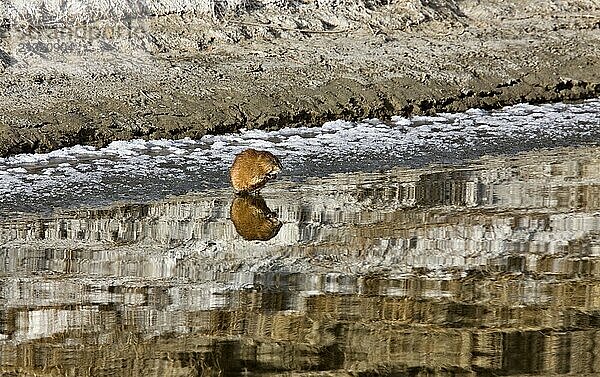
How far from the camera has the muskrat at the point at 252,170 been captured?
7.75 metres

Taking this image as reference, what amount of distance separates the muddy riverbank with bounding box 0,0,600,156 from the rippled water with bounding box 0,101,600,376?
1.34ft

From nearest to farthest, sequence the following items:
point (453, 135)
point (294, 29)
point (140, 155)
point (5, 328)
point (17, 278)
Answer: point (5, 328), point (17, 278), point (140, 155), point (453, 135), point (294, 29)

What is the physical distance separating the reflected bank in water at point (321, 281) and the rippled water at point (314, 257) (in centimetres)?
1

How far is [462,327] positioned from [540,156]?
12.9ft

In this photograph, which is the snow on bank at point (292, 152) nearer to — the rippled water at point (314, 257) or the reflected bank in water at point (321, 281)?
the rippled water at point (314, 257)

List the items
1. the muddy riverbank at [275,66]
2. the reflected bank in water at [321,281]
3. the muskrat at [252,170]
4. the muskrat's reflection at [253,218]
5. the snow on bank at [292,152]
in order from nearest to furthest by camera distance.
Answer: the reflected bank in water at [321,281]
the muskrat's reflection at [253,218]
the muskrat at [252,170]
the snow on bank at [292,152]
the muddy riverbank at [275,66]

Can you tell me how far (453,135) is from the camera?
9.79 m

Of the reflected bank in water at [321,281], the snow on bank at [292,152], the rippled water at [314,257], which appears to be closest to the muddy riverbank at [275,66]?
the snow on bank at [292,152]

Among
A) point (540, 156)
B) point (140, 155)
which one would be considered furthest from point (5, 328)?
point (540, 156)

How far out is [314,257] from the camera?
665cm

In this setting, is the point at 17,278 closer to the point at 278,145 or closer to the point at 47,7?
the point at 278,145

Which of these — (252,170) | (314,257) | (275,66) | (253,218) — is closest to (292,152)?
(252,170)

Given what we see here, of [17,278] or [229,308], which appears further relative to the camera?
[17,278]

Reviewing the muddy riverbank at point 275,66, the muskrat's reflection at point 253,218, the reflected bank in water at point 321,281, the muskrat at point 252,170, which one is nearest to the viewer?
the reflected bank in water at point 321,281
